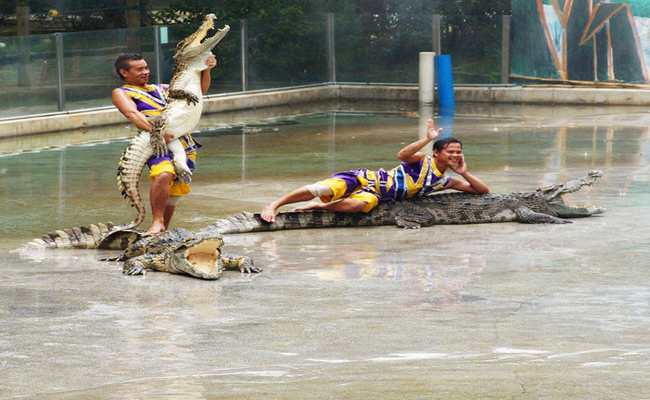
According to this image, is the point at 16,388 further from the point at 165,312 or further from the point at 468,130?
the point at 468,130

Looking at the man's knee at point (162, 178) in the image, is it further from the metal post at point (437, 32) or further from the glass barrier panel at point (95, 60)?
the metal post at point (437, 32)

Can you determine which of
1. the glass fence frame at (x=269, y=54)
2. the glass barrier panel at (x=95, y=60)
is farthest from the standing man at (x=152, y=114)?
the glass barrier panel at (x=95, y=60)

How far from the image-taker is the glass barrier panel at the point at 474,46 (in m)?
22.3

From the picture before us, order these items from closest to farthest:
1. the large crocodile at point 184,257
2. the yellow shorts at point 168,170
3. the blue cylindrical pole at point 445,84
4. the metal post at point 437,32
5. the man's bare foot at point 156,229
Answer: the large crocodile at point 184,257
the man's bare foot at point 156,229
the yellow shorts at point 168,170
the blue cylindrical pole at point 445,84
the metal post at point 437,32

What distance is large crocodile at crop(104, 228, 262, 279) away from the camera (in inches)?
273

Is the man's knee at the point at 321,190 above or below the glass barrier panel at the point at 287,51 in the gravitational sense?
below

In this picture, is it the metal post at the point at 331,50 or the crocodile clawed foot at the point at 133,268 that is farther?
the metal post at the point at 331,50

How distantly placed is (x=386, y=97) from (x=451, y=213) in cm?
1405

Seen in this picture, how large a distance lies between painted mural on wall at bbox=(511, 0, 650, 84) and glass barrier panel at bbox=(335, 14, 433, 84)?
7.21ft

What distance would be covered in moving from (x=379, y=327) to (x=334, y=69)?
59.7 feet

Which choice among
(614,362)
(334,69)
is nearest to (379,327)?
(614,362)

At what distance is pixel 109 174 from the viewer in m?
12.1

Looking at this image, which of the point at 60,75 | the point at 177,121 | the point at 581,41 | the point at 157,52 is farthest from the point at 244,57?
the point at 177,121

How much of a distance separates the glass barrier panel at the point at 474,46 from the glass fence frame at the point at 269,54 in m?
0.02
